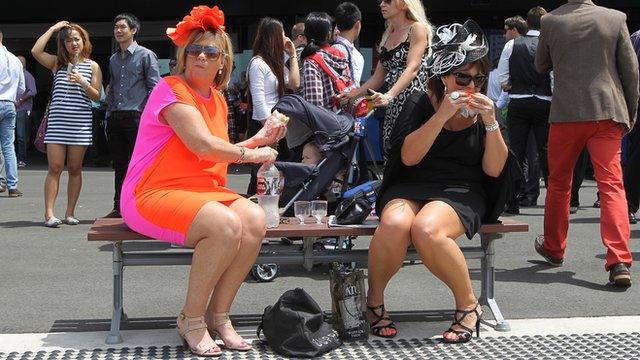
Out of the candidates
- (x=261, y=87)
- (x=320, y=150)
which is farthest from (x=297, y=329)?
(x=261, y=87)

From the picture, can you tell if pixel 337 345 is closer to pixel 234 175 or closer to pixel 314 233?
pixel 314 233

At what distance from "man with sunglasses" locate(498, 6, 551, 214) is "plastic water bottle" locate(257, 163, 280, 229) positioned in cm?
477

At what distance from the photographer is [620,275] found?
20.0 feet

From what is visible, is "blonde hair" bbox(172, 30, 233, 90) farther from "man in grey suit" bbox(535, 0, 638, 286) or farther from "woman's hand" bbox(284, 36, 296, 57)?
"woman's hand" bbox(284, 36, 296, 57)

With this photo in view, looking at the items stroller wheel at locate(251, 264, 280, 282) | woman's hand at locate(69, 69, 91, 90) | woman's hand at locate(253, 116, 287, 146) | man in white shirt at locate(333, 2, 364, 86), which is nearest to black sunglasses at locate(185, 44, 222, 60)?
woman's hand at locate(253, 116, 287, 146)

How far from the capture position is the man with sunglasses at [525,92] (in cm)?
976

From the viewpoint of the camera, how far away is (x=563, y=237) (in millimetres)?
6723

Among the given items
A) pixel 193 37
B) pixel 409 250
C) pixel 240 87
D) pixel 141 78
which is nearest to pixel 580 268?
pixel 409 250

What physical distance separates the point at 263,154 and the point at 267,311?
729mm

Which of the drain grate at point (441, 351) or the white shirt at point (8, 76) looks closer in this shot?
the drain grate at point (441, 351)

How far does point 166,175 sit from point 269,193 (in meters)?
0.75

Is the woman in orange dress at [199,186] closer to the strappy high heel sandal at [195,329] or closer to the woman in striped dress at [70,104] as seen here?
the strappy high heel sandal at [195,329]

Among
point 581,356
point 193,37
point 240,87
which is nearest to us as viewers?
point 581,356

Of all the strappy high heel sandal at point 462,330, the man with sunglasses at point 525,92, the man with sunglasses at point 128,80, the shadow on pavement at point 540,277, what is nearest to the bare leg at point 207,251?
the strappy high heel sandal at point 462,330
